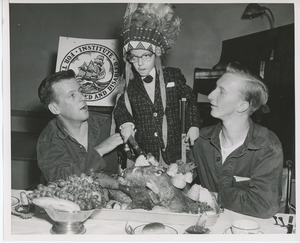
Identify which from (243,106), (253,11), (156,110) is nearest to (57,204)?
(156,110)

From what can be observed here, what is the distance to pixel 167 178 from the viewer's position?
815 mm

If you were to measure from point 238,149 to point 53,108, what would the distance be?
599mm

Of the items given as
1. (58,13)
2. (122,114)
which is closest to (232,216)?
(122,114)

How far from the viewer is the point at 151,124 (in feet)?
3.56

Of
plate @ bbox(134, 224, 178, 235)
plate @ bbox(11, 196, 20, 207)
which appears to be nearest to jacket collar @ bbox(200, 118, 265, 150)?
plate @ bbox(134, 224, 178, 235)

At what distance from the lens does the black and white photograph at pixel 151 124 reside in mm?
801

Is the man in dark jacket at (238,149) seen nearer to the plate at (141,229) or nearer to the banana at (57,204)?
the plate at (141,229)

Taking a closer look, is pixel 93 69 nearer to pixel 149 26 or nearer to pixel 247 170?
pixel 149 26

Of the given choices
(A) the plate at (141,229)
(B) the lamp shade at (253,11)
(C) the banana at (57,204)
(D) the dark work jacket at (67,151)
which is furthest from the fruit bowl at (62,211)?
(B) the lamp shade at (253,11)

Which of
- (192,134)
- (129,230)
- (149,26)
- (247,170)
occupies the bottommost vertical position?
(129,230)

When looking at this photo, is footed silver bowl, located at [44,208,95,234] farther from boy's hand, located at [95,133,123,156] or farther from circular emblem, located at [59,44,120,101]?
circular emblem, located at [59,44,120,101]

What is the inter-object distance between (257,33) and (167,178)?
77 centimetres

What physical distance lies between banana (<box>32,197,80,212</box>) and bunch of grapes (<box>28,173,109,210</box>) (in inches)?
0.4

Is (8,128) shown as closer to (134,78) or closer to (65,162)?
(65,162)
